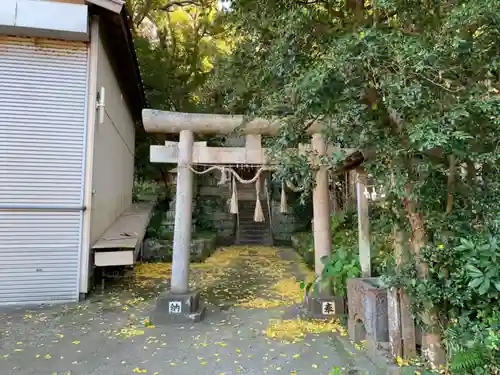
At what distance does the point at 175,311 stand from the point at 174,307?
0.21 ft

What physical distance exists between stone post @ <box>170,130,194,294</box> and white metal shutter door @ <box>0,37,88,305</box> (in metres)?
2.27

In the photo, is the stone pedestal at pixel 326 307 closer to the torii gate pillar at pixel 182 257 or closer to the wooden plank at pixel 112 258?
the torii gate pillar at pixel 182 257

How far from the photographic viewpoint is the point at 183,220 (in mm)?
6062

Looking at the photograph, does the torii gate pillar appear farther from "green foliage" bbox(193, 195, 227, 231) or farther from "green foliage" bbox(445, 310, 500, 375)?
"green foliage" bbox(193, 195, 227, 231)

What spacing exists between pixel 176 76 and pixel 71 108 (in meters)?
8.67

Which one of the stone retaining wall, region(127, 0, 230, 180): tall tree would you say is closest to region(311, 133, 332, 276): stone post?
the stone retaining wall

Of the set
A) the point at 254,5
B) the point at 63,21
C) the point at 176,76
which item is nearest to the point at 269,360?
the point at 254,5

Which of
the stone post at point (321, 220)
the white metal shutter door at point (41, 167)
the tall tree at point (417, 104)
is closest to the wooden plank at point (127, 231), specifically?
the white metal shutter door at point (41, 167)

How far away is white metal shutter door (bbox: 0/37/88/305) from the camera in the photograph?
6707 millimetres

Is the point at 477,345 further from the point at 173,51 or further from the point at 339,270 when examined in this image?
the point at 173,51

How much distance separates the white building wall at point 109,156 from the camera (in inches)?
Result: 301

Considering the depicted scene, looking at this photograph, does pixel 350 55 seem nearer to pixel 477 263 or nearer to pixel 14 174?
pixel 477 263

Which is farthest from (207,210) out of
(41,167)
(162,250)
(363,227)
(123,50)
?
(363,227)

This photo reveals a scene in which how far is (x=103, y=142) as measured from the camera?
26.9 feet
